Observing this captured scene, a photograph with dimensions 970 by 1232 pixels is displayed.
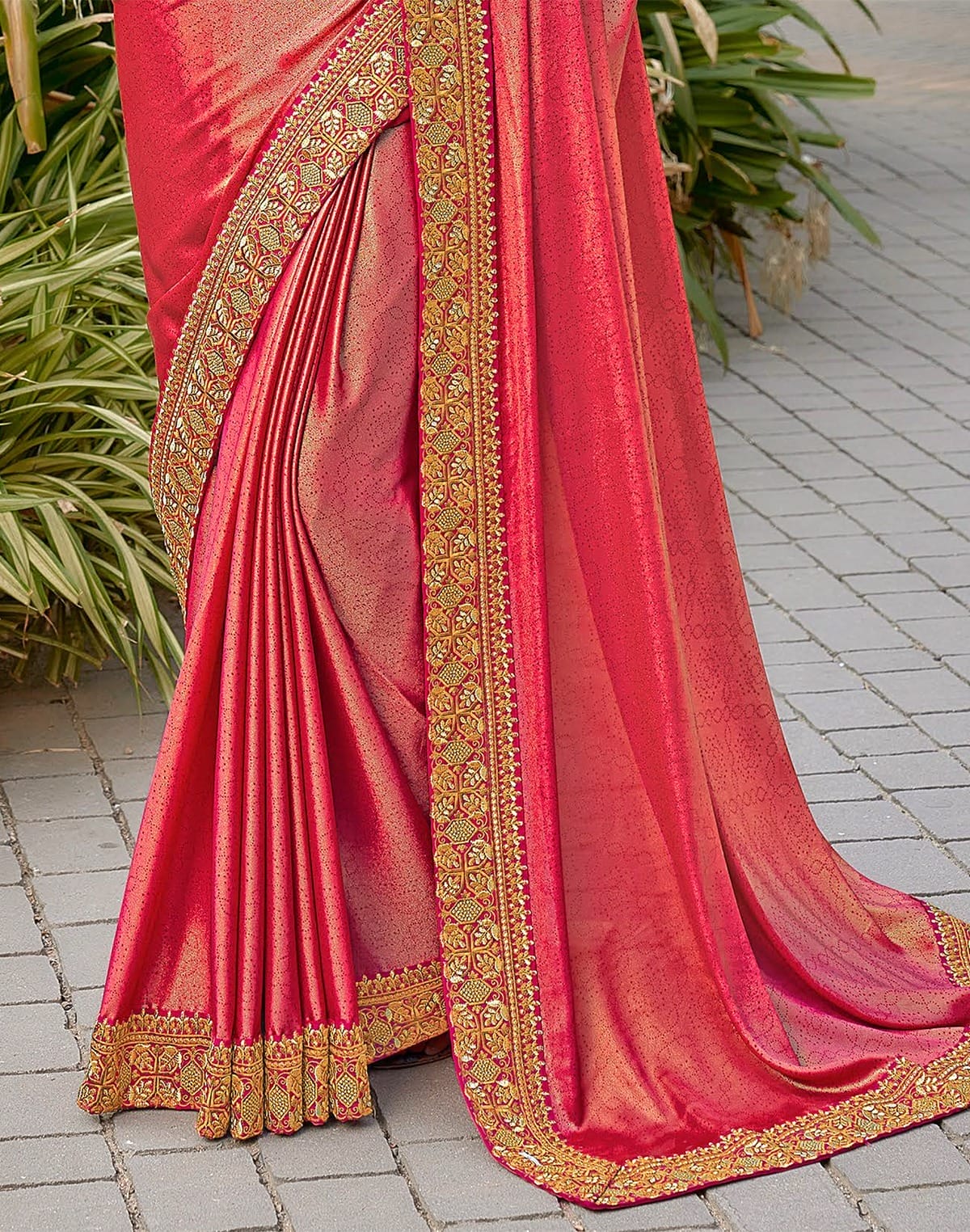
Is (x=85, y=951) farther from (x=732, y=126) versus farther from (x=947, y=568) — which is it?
(x=732, y=126)

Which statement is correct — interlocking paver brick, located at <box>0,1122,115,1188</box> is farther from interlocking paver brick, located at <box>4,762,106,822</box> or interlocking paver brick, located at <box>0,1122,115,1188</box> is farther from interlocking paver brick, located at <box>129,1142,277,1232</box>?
interlocking paver brick, located at <box>4,762,106,822</box>

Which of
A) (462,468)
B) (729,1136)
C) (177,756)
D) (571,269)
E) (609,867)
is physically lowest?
(729,1136)

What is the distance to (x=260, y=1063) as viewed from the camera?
8.15ft

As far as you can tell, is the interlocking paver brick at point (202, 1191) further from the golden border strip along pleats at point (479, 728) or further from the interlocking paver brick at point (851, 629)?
the interlocking paver brick at point (851, 629)

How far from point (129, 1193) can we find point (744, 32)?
15.6 feet

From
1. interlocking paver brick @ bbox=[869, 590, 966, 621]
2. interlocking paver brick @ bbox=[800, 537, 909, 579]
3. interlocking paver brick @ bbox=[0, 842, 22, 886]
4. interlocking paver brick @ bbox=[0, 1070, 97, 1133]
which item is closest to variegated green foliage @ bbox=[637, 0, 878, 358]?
interlocking paver brick @ bbox=[800, 537, 909, 579]

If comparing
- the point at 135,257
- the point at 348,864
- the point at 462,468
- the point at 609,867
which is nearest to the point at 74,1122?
the point at 348,864

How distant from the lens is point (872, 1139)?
8.20 feet

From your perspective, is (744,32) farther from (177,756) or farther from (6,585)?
(177,756)

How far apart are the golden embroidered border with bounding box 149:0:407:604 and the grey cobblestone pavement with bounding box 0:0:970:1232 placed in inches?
34.9

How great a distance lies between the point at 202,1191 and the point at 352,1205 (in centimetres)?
19

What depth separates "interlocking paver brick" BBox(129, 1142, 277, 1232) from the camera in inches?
93.2

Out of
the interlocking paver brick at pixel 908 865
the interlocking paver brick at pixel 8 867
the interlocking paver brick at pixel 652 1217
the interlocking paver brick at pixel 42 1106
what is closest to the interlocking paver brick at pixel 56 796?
the interlocking paver brick at pixel 8 867

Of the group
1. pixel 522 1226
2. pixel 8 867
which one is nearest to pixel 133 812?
pixel 8 867
